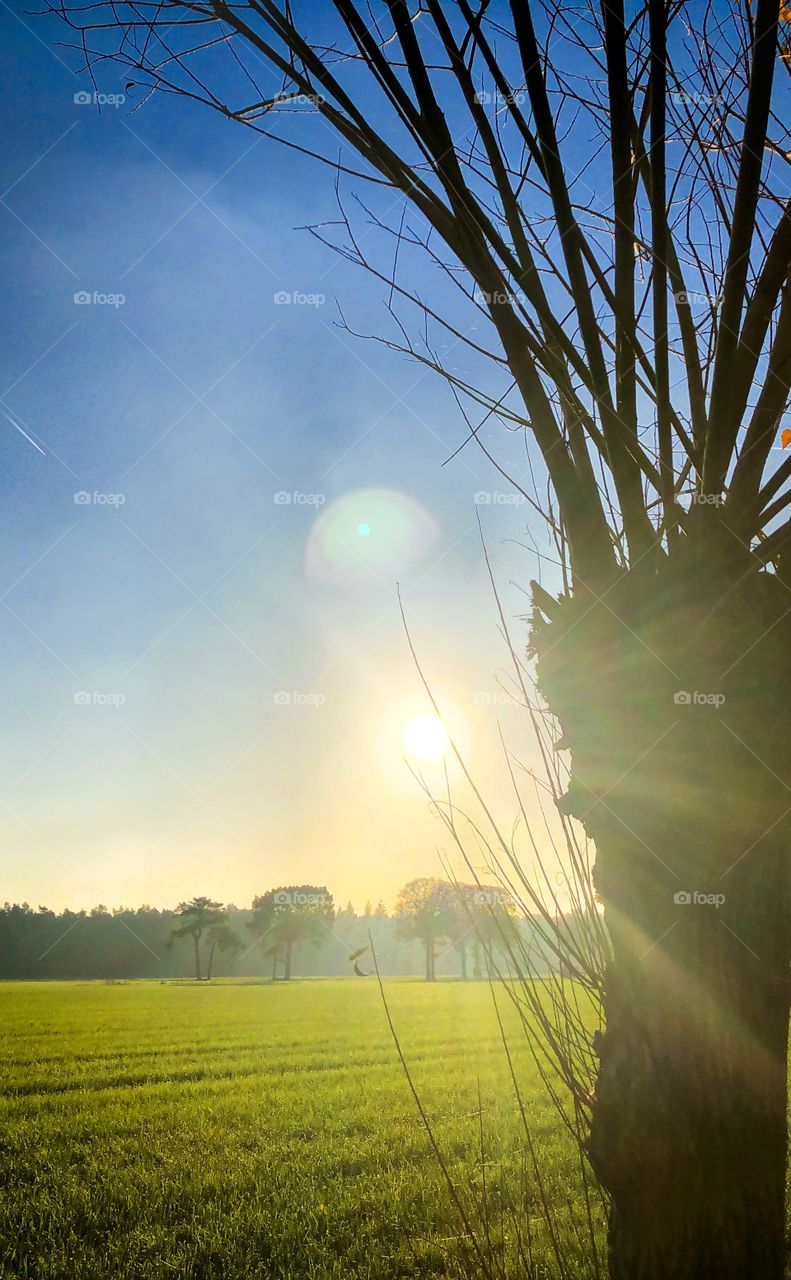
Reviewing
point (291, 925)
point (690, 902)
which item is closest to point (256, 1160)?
point (690, 902)

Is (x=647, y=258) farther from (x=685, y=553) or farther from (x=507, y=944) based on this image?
(x=507, y=944)

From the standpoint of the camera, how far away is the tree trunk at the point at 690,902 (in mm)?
1173

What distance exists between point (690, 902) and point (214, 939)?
9847 centimetres

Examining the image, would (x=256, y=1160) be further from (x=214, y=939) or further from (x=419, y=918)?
(x=214, y=939)

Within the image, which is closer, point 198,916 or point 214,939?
point 198,916

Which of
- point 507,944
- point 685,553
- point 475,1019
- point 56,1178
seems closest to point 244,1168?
point 56,1178

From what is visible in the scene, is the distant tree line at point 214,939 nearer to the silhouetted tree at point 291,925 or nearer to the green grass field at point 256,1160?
the silhouetted tree at point 291,925

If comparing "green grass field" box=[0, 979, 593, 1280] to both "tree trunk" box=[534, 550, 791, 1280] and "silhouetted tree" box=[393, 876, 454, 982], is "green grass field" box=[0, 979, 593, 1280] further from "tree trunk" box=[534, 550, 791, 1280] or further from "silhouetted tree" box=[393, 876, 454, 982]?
"silhouetted tree" box=[393, 876, 454, 982]

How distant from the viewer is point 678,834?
1.32 m

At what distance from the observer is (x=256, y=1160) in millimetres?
7262

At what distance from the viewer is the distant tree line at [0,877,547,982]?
83500 millimetres

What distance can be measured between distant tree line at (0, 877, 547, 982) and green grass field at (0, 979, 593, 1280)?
59544 millimetres

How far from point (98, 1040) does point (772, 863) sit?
23.1 meters

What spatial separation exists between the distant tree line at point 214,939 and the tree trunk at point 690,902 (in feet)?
242
